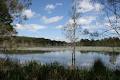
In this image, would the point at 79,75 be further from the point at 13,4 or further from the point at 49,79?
the point at 13,4

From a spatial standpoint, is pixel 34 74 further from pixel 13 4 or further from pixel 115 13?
pixel 13 4

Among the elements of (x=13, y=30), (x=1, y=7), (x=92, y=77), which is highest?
(x=1, y=7)

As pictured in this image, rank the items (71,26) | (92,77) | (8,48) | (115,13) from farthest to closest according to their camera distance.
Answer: (71,26)
(8,48)
(115,13)
(92,77)

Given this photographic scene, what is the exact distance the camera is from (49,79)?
27.8 ft

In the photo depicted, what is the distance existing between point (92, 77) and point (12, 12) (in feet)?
47.6

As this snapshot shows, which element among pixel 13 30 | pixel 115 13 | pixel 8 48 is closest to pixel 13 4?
pixel 13 30

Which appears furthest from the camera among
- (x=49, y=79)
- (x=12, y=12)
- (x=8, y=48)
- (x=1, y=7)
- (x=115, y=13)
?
(x=8, y=48)

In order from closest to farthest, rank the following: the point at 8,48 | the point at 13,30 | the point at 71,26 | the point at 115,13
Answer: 1. the point at 115,13
2. the point at 13,30
3. the point at 8,48
4. the point at 71,26

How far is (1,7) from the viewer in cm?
2027

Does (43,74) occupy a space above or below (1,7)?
below

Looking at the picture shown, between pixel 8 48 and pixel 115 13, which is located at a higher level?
pixel 115 13

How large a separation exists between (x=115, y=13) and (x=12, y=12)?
499 inches

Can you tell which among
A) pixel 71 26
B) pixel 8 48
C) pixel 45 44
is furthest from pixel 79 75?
pixel 45 44

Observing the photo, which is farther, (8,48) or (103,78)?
(8,48)
